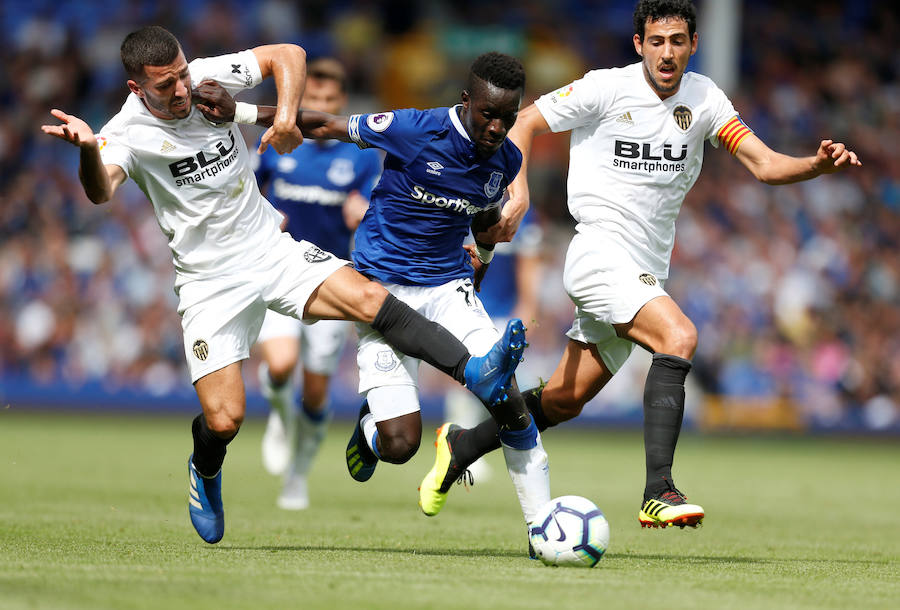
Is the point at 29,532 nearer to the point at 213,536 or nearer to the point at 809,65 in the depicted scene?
the point at 213,536

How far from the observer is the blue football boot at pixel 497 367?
554cm

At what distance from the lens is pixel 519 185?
6609 millimetres

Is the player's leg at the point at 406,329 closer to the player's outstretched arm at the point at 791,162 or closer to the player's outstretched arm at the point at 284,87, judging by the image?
the player's outstretched arm at the point at 284,87

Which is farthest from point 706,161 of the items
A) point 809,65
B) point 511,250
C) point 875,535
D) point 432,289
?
point 432,289

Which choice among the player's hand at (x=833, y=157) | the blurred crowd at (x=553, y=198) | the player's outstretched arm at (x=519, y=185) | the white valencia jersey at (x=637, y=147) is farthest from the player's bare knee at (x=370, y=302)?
the blurred crowd at (x=553, y=198)

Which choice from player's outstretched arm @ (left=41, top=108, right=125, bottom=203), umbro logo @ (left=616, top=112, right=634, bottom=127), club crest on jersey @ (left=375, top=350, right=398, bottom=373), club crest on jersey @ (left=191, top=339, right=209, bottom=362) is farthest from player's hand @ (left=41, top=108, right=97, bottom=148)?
umbro logo @ (left=616, top=112, right=634, bottom=127)

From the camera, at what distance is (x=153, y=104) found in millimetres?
6391

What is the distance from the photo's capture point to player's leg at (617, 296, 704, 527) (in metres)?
6.17

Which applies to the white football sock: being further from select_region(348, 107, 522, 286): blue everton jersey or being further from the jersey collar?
the jersey collar

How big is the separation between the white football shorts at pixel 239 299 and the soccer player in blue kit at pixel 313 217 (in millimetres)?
2558

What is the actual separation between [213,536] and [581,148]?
9.60ft

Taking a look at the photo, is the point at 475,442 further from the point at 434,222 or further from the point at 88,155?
the point at 88,155

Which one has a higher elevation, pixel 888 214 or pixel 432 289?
pixel 432 289

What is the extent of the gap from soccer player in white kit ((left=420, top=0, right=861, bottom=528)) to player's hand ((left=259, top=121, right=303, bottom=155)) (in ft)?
3.87
